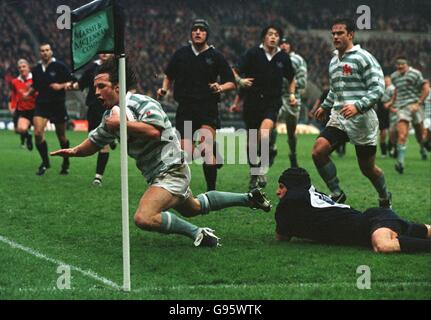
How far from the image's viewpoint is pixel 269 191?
42.3 ft

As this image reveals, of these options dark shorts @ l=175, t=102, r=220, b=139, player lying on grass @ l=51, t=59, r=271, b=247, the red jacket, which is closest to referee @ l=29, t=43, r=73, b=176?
the red jacket

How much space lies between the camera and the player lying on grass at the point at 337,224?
758 cm

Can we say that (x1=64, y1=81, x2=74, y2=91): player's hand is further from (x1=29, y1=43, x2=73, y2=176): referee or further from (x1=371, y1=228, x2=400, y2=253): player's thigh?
(x1=371, y1=228, x2=400, y2=253): player's thigh

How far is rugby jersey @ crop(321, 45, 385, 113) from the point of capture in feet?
32.4

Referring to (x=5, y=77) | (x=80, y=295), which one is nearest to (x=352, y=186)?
(x=80, y=295)

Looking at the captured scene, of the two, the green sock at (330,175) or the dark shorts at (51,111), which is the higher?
the dark shorts at (51,111)

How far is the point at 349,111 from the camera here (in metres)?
9.39

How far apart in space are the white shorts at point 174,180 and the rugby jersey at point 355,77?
276 cm

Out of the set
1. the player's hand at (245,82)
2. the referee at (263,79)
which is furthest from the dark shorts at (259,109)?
the player's hand at (245,82)

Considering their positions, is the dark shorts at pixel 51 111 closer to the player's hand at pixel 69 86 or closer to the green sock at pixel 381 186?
the player's hand at pixel 69 86

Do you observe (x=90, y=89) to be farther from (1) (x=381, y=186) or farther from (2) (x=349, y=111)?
(2) (x=349, y=111)

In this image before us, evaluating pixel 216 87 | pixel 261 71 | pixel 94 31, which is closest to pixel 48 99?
pixel 261 71

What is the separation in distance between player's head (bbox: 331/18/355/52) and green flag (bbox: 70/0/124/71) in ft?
14.6

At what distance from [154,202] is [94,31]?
79.5 inches
